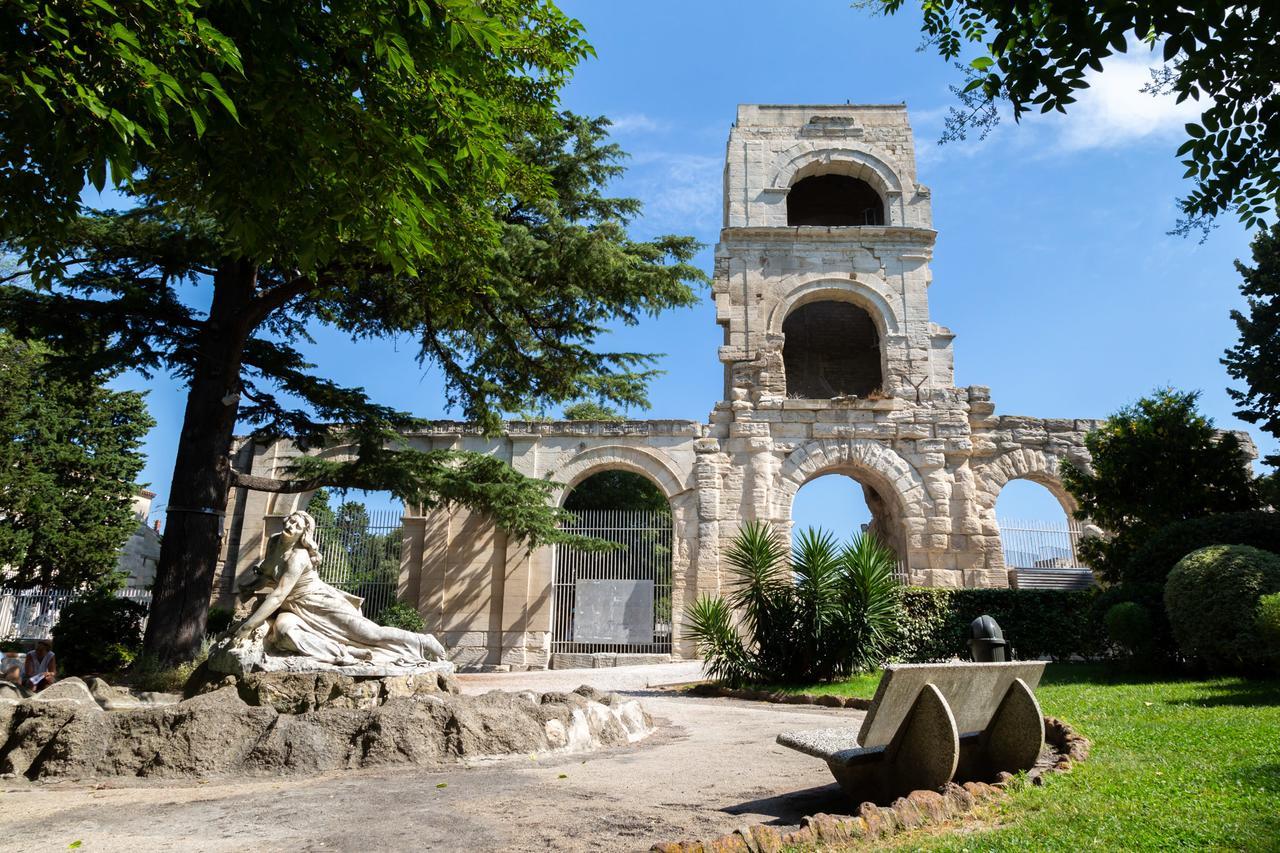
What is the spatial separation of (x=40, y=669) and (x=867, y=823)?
11.6 metres

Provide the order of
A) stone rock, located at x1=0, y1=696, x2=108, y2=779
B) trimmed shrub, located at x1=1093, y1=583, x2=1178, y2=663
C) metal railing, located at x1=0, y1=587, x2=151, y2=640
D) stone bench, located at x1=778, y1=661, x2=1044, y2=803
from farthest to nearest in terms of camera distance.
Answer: metal railing, located at x1=0, y1=587, x2=151, y2=640
trimmed shrub, located at x1=1093, y1=583, x2=1178, y2=663
stone rock, located at x1=0, y1=696, x2=108, y2=779
stone bench, located at x1=778, y1=661, x2=1044, y2=803

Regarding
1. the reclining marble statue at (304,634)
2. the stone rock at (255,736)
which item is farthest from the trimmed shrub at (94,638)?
the stone rock at (255,736)

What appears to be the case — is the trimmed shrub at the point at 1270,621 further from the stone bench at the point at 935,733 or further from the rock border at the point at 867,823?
the rock border at the point at 867,823

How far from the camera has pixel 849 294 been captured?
1808 centimetres

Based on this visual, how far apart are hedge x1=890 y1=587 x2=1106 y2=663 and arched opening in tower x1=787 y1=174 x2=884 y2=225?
41.0 ft

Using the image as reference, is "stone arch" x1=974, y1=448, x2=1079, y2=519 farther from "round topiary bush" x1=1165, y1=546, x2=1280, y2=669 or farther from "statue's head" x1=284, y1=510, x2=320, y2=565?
"statue's head" x1=284, y1=510, x2=320, y2=565

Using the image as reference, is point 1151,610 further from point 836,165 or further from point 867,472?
point 836,165


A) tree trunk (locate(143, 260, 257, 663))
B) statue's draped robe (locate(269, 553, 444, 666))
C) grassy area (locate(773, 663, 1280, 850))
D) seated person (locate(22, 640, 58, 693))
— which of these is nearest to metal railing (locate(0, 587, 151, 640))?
seated person (locate(22, 640, 58, 693))

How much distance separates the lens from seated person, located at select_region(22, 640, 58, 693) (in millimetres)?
10086

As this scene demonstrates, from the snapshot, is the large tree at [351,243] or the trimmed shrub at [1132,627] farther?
the trimmed shrub at [1132,627]

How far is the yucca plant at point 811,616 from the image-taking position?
33.0 ft

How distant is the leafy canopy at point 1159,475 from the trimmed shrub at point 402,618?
12.2m

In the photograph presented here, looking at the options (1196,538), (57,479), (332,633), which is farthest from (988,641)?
(57,479)

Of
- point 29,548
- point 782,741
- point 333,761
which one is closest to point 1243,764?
point 782,741
